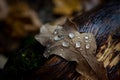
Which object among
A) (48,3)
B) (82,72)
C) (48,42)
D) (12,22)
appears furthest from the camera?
(48,3)

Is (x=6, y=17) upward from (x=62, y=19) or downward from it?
upward

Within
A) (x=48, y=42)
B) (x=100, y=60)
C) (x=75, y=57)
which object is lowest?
(x=100, y=60)

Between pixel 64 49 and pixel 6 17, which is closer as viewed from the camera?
pixel 64 49

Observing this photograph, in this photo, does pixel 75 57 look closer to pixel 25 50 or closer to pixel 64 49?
pixel 64 49

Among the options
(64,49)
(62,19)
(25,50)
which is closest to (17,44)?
(62,19)

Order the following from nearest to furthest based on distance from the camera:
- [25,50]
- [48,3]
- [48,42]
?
[48,42]
[25,50]
[48,3]

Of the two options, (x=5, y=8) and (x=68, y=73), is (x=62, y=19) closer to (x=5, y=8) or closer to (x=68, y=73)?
(x=5, y=8)

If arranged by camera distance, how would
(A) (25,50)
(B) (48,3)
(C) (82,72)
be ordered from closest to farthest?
(C) (82,72)
(A) (25,50)
(B) (48,3)

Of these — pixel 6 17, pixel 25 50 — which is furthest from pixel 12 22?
pixel 25 50

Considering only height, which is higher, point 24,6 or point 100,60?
point 24,6
